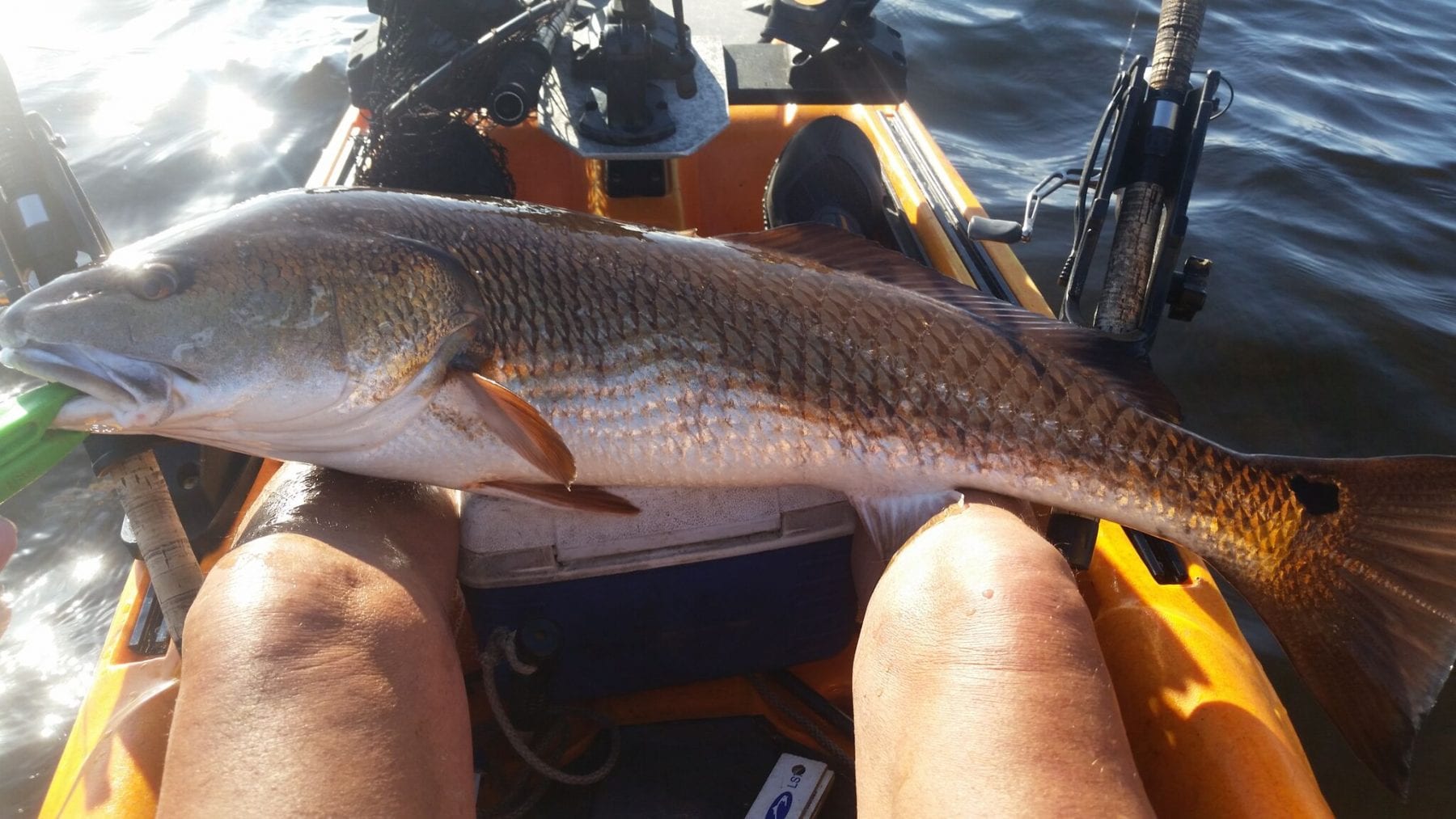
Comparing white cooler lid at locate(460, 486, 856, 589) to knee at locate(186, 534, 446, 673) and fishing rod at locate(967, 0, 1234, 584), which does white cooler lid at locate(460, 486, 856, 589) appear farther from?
fishing rod at locate(967, 0, 1234, 584)

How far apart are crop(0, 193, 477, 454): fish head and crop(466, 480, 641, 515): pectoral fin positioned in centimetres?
30

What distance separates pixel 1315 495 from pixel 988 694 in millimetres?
1021

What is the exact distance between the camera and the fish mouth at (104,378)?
161 cm

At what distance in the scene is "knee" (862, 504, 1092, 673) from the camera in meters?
1.50

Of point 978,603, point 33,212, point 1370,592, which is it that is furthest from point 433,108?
point 1370,592

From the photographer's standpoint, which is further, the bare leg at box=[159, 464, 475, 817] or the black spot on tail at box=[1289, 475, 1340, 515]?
the black spot on tail at box=[1289, 475, 1340, 515]

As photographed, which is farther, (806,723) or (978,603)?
(806,723)

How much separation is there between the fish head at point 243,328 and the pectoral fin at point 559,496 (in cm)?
30

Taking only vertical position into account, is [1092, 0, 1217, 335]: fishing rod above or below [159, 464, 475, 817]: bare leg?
above

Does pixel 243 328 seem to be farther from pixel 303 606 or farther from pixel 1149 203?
pixel 1149 203

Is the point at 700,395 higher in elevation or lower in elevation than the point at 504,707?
higher

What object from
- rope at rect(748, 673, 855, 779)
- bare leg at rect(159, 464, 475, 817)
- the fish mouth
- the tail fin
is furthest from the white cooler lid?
the tail fin

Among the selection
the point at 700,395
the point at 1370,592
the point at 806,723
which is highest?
the point at 700,395

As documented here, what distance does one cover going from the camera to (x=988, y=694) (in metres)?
1.45
